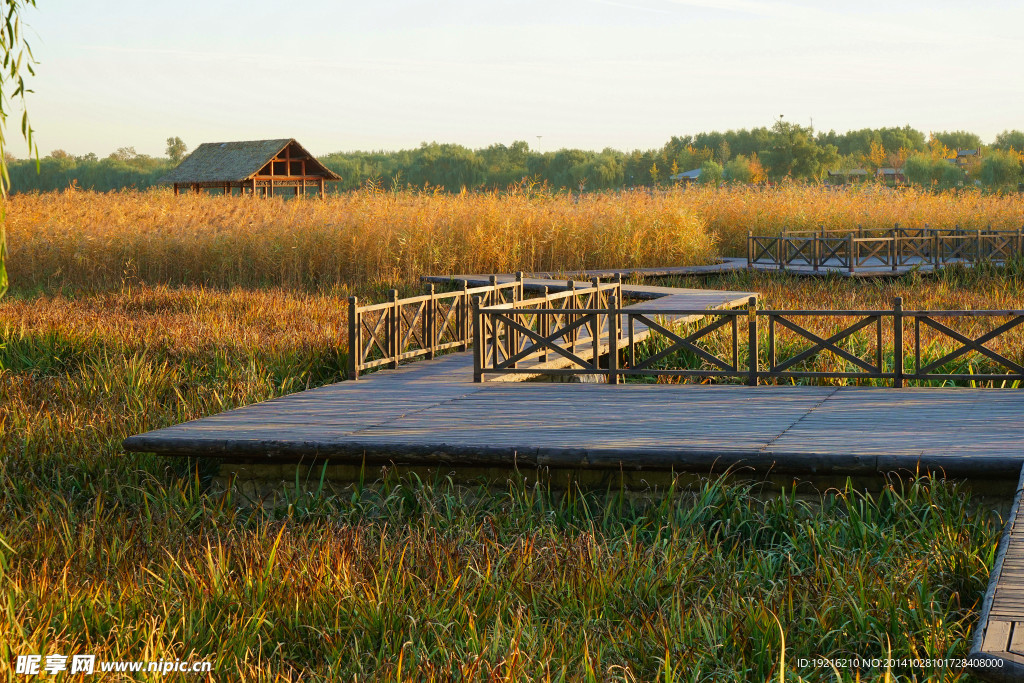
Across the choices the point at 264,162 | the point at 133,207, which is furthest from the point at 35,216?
the point at 264,162

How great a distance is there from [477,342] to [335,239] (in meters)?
11.3

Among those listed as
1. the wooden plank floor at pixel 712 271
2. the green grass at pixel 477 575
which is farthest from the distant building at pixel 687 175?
the green grass at pixel 477 575

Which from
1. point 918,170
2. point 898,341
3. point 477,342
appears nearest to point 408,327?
point 477,342

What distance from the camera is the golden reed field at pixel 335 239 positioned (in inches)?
814

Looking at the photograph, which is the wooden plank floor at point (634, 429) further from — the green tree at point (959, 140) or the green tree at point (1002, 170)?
the green tree at point (959, 140)

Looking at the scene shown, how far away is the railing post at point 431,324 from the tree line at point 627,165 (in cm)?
4717

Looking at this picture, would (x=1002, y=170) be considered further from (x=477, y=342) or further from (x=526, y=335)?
(x=477, y=342)

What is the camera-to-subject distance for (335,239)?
20.7 m

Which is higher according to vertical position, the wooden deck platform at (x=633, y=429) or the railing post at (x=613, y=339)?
the railing post at (x=613, y=339)

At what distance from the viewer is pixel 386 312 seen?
11141 millimetres

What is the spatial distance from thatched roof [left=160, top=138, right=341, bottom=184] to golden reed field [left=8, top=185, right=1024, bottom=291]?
1633cm

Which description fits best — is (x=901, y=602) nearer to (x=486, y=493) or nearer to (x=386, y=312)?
(x=486, y=493)

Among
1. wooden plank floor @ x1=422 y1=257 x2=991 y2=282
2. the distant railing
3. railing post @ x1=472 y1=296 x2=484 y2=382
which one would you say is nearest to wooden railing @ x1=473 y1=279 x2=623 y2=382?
railing post @ x1=472 y1=296 x2=484 y2=382

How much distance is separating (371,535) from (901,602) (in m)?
2.70
